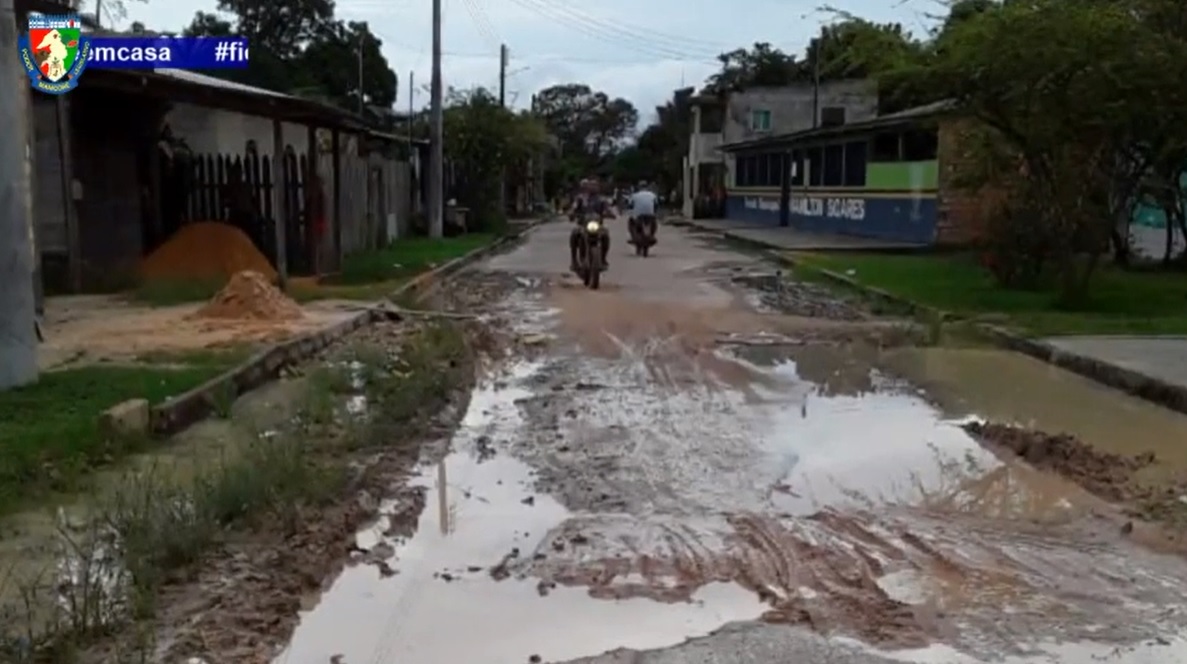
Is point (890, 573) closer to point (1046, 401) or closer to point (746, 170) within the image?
point (1046, 401)

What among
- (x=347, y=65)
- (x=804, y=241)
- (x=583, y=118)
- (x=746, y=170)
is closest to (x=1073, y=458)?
(x=804, y=241)

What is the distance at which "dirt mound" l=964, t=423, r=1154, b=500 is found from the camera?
26.4 ft

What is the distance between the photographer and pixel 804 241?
36.9m

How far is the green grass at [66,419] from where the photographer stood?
292 inches

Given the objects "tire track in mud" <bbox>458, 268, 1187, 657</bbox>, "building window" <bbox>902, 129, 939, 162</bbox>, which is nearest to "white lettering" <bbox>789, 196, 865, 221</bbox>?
"building window" <bbox>902, 129, 939, 162</bbox>

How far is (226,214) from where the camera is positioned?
2244 centimetres

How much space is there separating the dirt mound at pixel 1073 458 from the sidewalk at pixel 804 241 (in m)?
23.1

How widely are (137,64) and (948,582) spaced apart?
579 inches

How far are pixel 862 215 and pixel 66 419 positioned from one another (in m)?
32.2

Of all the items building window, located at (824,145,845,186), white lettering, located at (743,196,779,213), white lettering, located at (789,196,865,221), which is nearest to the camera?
white lettering, located at (789,196,865,221)

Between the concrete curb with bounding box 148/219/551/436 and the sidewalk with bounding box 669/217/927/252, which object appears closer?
the concrete curb with bounding box 148/219/551/436

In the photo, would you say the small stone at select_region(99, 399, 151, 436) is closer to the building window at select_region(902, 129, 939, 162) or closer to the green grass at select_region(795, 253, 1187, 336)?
the green grass at select_region(795, 253, 1187, 336)

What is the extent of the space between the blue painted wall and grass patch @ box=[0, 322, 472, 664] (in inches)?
976

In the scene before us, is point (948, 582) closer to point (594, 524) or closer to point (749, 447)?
point (594, 524)
